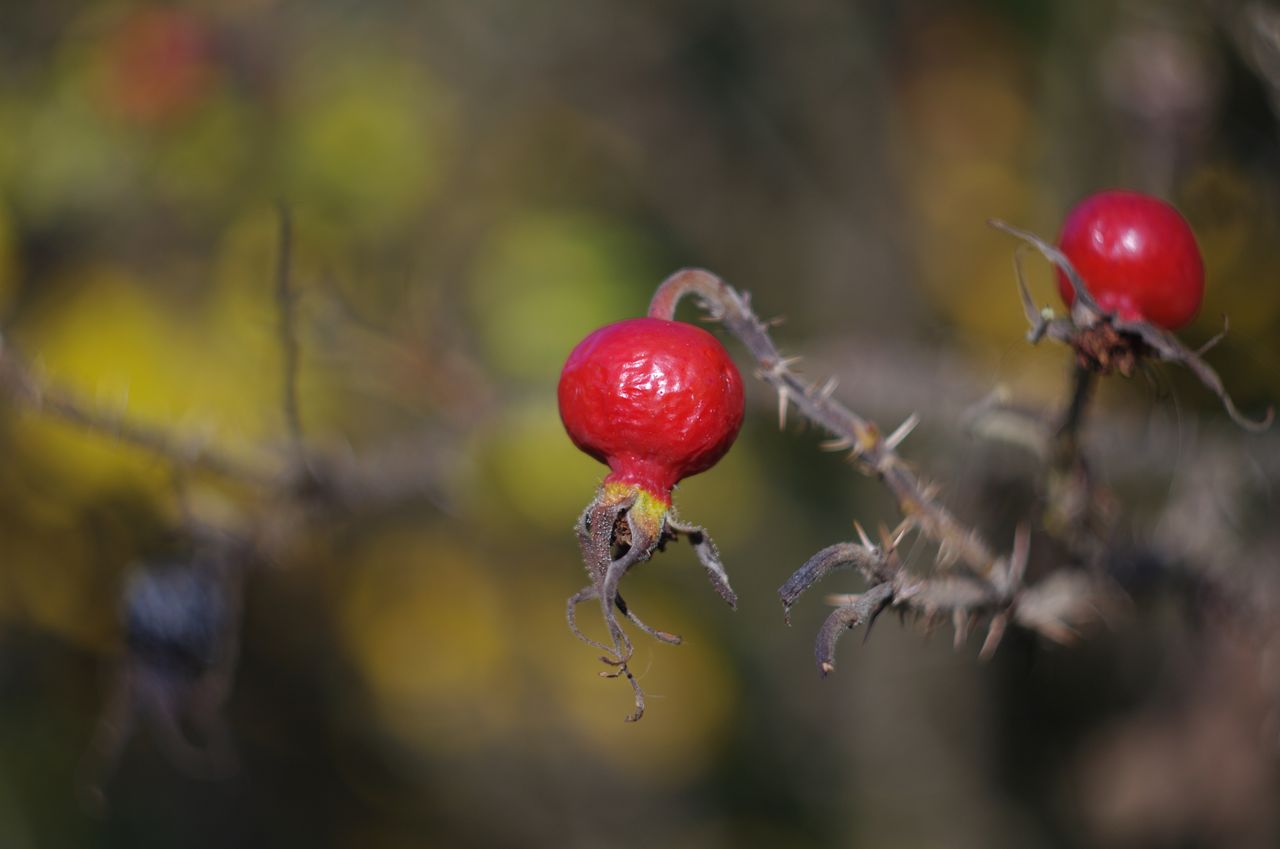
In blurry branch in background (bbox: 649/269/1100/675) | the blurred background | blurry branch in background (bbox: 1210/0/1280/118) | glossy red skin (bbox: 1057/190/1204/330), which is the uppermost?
blurry branch in background (bbox: 1210/0/1280/118)

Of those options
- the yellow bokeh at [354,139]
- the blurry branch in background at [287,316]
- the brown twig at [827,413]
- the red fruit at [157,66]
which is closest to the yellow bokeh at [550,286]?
the yellow bokeh at [354,139]

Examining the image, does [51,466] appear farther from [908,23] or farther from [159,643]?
[908,23]

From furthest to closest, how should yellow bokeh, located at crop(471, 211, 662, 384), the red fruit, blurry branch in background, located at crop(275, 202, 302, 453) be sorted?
yellow bokeh, located at crop(471, 211, 662, 384) → the red fruit → blurry branch in background, located at crop(275, 202, 302, 453)

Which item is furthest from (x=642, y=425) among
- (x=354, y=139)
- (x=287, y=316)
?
(x=354, y=139)

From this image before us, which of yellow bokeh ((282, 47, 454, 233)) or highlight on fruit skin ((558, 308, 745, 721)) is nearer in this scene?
highlight on fruit skin ((558, 308, 745, 721))

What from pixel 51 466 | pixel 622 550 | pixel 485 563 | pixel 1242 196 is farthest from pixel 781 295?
pixel 622 550

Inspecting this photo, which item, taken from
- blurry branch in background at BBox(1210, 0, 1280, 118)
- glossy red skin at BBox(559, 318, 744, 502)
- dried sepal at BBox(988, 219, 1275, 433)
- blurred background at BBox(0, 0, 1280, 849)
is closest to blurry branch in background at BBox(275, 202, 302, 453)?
→ glossy red skin at BBox(559, 318, 744, 502)

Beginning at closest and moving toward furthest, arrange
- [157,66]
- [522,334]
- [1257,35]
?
1. [1257,35]
2. [157,66]
3. [522,334]

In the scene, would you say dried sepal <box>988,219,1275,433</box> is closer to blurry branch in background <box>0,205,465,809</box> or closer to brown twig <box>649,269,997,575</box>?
brown twig <box>649,269,997,575</box>

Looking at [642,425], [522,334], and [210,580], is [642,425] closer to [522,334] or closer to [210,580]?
[210,580]
